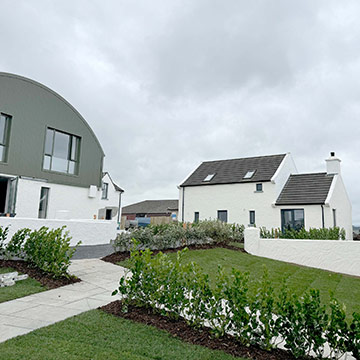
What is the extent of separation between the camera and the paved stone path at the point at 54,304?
4465 millimetres

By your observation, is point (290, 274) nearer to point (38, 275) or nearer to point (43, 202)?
point (38, 275)

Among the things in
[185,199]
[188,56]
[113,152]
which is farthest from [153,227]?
[185,199]

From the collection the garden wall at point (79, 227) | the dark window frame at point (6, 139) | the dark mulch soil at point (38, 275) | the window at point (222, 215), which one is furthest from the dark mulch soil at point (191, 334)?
the window at point (222, 215)

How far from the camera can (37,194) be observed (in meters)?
15.2

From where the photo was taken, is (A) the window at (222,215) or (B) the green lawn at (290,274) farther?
(A) the window at (222,215)

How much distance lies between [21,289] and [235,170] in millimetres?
20734

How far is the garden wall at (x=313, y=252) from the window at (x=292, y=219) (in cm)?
822

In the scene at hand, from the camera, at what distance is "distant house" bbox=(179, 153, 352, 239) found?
20484mm

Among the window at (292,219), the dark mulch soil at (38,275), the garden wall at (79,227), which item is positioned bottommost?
the dark mulch soil at (38,275)

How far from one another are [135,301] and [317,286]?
5601 mm

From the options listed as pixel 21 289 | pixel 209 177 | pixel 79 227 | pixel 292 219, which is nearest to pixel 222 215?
pixel 209 177

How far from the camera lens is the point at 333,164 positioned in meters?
22.1

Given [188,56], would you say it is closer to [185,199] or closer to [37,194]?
[37,194]

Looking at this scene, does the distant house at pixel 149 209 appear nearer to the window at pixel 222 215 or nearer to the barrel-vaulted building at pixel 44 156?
the window at pixel 222 215
